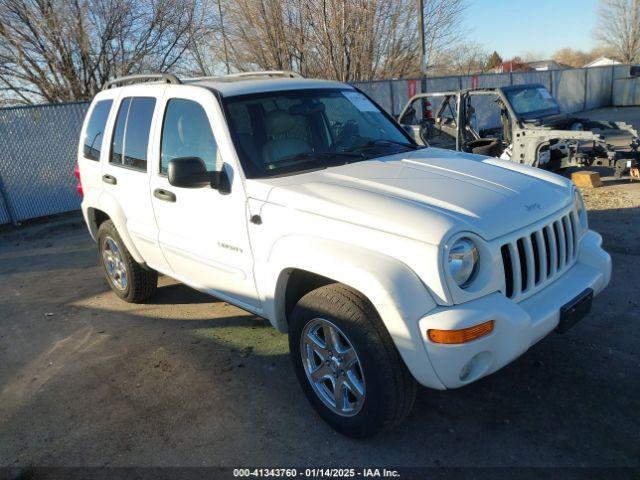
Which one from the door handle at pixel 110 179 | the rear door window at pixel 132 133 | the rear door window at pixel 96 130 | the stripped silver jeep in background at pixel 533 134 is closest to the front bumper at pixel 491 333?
the rear door window at pixel 132 133

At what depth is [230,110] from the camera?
3535mm

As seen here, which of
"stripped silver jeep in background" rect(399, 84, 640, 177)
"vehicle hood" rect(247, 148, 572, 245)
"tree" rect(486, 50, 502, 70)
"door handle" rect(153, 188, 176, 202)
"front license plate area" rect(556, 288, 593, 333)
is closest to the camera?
"vehicle hood" rect(247, 148, 572, 245)

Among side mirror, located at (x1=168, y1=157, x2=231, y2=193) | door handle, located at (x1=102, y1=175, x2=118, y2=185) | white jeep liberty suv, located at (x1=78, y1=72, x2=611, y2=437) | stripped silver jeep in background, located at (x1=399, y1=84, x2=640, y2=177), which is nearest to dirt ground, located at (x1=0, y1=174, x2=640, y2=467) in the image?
white jeep liberty suv, located at (x1=78, y1=72, x2=611, y2=437)

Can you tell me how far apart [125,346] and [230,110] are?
7.11 ft

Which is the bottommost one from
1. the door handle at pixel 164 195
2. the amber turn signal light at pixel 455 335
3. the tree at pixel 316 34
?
the amber turn signal light at pixel 455 335

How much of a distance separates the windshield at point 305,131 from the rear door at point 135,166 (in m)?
0.95

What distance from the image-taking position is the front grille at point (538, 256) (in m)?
2.68

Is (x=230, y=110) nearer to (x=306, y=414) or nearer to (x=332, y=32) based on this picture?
(x=306, y=414)

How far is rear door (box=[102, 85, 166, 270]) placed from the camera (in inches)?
164

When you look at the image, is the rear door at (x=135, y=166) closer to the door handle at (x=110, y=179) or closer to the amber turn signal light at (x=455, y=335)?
the door handle at (x=110, y=179)

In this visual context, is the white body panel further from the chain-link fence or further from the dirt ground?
the chain-link fence

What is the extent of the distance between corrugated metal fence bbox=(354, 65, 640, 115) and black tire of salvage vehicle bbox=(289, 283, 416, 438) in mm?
12586

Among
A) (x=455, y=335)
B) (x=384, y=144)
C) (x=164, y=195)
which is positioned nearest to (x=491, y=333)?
(x=455, y=335)

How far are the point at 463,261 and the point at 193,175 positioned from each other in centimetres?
169
